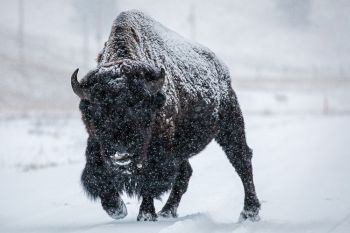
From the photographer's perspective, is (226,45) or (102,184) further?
(226,45)

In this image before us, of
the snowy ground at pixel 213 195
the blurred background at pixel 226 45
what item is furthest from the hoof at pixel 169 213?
the blurred background at pixel 226 45

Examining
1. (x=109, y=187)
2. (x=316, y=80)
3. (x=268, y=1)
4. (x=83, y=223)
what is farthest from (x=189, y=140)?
(x=268, y=1)

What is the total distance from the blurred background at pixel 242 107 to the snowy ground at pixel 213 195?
0.02 metres

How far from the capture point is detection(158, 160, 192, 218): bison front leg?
544 cm

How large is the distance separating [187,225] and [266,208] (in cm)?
179

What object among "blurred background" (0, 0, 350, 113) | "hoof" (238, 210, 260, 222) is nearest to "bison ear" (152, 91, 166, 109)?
"hoof" (238, 210, 260, 222)

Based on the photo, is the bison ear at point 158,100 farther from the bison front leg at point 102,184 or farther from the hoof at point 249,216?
the hoof at point 249,216

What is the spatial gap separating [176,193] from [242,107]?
107 ft

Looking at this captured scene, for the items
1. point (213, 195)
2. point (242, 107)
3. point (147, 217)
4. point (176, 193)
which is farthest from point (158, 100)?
point (242, 107)

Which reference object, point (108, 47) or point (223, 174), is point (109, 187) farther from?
point (223, 174)

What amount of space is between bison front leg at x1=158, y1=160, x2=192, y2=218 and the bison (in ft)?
0.04

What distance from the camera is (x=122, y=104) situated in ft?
13.7

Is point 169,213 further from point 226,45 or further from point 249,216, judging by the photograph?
point 226,45

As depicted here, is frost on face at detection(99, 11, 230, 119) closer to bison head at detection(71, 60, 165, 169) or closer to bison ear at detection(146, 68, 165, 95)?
bison head at detection(71, 60, 165, 169)
